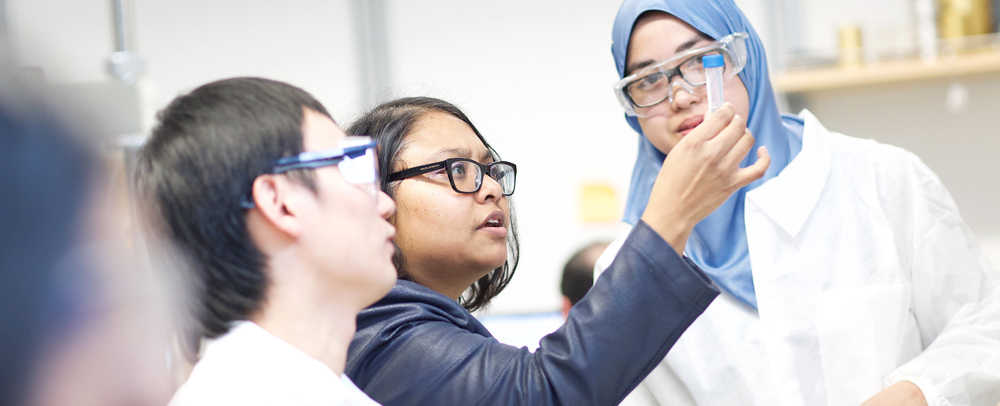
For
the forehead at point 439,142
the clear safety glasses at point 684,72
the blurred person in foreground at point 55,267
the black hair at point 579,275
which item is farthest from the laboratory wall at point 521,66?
the blurred person in foreground at point 55,267

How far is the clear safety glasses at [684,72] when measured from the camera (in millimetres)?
1297

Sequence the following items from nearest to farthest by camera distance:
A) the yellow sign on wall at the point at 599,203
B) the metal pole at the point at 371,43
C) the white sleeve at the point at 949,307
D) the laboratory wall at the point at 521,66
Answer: the white sleeve at the point at 949,307 → the laboratory wall at the point at 521,66 → the yellow sign on wall at the point at 599,203 → the metal pole at the point at 371,43

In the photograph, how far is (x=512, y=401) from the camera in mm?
820

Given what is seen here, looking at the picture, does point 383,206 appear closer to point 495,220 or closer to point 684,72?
point 495,220

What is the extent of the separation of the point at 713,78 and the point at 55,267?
91 centimetres

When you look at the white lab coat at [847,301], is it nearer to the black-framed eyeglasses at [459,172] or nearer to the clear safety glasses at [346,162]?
the black-framed eyeglasses at [459,172]

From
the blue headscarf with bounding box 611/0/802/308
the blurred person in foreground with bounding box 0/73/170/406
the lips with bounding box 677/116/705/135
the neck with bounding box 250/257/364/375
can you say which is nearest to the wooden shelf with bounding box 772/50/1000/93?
the blue headscarf with bounding box 611/0/802/308

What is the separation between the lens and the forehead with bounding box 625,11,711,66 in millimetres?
1332

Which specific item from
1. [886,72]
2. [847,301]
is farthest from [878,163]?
[886,72]

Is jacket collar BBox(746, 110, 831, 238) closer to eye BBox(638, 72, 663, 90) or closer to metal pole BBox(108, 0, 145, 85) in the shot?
eye BBox(638, 72, 663, 90)

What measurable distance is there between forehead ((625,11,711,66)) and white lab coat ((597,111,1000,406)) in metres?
0.28

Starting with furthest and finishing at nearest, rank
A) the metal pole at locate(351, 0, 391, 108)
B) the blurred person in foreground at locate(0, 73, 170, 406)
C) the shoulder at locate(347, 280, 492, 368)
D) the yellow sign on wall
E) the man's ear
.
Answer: the metal pole at locate(351, 0, 391, 108)
the yellow sign on wall
the shoulder at locate(347, 280, 492, 368)
the man's ear
the blurred person in foreground at locate(0, 73, 170, 406)

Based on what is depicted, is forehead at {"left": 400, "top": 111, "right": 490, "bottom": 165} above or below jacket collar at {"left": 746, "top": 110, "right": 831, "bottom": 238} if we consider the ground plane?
above

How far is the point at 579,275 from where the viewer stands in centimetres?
226
